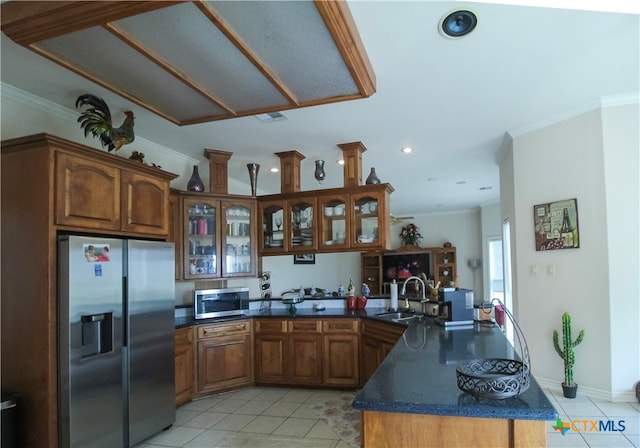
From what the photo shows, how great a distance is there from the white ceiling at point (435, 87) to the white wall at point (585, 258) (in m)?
0.31

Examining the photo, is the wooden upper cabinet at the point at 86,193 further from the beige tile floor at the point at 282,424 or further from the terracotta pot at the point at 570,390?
the terracotta pot at the point at 570,390

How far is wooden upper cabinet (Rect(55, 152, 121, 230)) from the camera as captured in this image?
246 centimetres

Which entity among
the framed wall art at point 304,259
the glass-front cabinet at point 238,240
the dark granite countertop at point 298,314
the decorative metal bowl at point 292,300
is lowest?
the dark granite countertop at point 298,314

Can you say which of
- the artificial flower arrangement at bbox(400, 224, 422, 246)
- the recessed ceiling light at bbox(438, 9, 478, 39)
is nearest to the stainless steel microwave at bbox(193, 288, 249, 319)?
the recessed ceiling light at bbox(438, 9, 478, 39)

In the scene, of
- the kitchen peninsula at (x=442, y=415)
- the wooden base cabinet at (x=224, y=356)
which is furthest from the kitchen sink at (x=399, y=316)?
the kitchen peninsula at (x=442, y=415)

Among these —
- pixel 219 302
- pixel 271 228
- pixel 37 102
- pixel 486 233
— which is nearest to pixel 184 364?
pixel 219 302

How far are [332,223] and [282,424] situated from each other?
7.00ft

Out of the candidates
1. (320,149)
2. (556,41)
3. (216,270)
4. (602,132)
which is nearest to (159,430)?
(216,270)

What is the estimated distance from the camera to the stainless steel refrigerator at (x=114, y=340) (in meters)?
2.42

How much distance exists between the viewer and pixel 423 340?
2.71 m

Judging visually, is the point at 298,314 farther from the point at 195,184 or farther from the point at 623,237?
the point at 623,237

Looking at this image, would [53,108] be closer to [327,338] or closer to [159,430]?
[159,430]

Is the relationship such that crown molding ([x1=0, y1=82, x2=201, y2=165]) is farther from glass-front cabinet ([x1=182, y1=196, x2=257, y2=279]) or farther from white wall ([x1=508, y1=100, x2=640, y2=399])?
white wall ([x1=508, y1=100, x2=640, y2=399])

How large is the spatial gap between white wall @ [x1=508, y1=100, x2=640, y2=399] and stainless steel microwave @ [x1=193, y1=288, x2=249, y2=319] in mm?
3056
